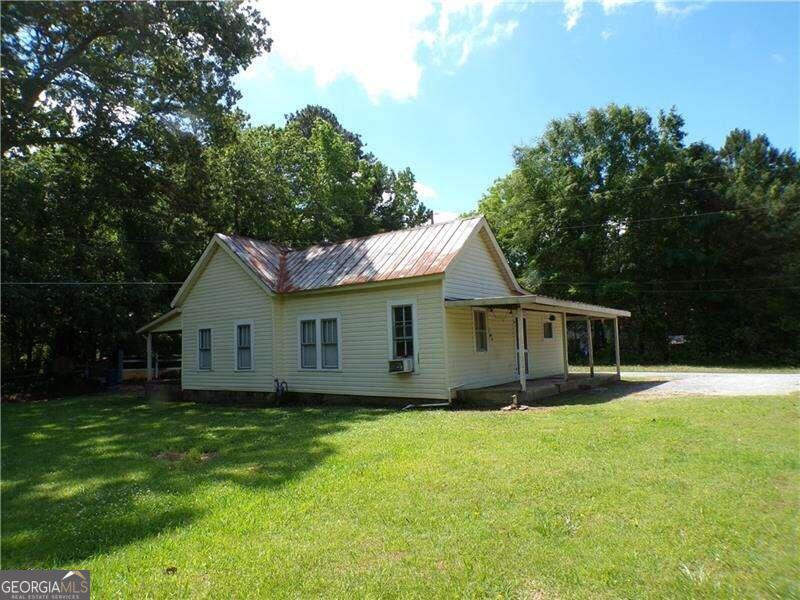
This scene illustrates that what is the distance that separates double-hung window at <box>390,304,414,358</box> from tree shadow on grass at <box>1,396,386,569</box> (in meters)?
1.79

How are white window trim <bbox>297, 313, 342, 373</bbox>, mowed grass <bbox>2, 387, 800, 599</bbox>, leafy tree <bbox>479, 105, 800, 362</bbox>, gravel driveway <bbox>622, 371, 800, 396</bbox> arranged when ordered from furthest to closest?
leafy tree <bbox>479, 105, 800, 362</bbox>
white window trim <bbox>297, 313, 342, 373</bbox>
gravel driveway <bbox>622, 371, 800, 396</bbox>
mowed grass <bbox>2, 387, 800, 599</bbox>

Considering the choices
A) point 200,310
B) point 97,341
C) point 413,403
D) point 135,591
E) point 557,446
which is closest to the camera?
point 135,591

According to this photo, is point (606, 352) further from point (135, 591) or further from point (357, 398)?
point (135, 591)

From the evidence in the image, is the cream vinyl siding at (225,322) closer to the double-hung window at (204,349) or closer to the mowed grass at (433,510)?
the double-hung window at (204,349)

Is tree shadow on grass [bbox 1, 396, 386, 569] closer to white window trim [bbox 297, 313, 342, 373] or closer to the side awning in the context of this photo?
white window trim [bbox 297, 313, 342, 373]

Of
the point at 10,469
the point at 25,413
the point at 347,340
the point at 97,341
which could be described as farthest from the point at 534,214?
the point at 10,469

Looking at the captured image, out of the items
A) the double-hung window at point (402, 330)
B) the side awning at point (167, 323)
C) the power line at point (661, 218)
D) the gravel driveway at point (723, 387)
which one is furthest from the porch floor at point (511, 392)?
the power line at point (661, 218)

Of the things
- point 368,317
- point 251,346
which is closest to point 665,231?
point 368,317

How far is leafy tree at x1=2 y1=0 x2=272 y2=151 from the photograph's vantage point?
15.0 m

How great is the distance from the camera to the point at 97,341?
83.9ft

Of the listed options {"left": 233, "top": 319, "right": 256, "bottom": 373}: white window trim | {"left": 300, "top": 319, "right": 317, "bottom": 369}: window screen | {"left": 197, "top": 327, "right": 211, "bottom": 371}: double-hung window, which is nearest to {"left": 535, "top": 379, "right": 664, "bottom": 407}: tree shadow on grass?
{"left": 300, "top": 319, "right": 317, "bottom": 369}: window screen

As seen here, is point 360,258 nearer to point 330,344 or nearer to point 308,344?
point 330,344

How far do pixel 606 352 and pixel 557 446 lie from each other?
26131 millimetres

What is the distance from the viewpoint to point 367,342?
13844 mm
